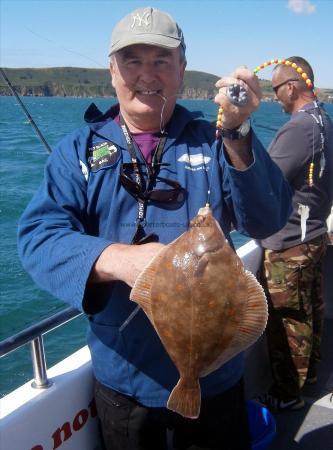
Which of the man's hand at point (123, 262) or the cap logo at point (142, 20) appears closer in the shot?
the man's hand at point (123, 262)

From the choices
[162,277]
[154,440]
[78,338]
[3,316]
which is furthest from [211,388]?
[3,316]

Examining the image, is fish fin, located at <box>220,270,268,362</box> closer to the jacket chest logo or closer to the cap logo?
the jacket chest logo

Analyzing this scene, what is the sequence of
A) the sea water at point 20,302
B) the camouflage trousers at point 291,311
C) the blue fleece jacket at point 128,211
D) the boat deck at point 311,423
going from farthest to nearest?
the sea water at point 20,302, the camouflage trousers at point 291,311, the boat deck at point 311,423, the blue fleece jacket at point 128,211

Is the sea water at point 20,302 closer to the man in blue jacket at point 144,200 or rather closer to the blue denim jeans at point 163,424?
the man in blue jacket at point 144,200

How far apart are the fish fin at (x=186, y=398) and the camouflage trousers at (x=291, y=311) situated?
7.86ft

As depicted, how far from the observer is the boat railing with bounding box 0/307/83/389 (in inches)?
95.4

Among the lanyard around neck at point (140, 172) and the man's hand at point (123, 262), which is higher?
the lanyard around neck at point (140, 172)

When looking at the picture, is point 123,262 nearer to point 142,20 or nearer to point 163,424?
point 163,424

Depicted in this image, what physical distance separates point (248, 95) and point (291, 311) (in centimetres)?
271

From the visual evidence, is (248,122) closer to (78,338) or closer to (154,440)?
(154,440)

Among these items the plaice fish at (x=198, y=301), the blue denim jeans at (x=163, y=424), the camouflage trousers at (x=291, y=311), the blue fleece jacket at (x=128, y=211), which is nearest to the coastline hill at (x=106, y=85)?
the blue fleece jacket at (x=128, y=211)

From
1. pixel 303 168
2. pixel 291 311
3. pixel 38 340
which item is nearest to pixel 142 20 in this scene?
pixel 38 340

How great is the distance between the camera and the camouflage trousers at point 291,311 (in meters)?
4.29

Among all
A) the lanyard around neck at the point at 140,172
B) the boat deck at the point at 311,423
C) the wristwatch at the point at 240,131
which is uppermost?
the wristwatch at the point at 240,131
